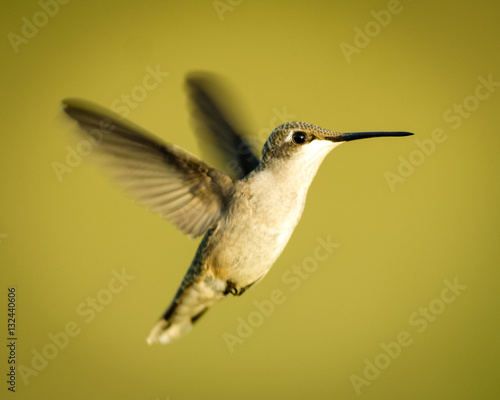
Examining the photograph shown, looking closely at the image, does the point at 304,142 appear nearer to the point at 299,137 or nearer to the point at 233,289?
the point at 299,137

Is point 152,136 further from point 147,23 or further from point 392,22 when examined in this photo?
point 392,22

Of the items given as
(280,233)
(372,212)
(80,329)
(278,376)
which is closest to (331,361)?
(278,376)

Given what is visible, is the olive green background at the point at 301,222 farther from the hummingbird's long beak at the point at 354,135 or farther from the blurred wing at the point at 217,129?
the hummingbird's long beak at the point at 354,135

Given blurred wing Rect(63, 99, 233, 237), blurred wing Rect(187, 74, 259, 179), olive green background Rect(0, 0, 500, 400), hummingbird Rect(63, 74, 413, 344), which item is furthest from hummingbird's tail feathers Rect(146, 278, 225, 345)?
olive green background Rect(0, 0, 500, 400)

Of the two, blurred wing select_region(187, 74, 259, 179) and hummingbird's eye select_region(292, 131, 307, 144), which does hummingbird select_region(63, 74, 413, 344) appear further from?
blurred wing select_region(187, 74, 259, 179)

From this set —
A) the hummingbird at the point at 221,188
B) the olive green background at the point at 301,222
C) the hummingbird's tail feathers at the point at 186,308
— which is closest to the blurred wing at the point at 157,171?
the hummingbird at the point at 221,188

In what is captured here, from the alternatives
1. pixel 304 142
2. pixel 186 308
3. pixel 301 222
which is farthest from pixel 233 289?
pixel 301 222
